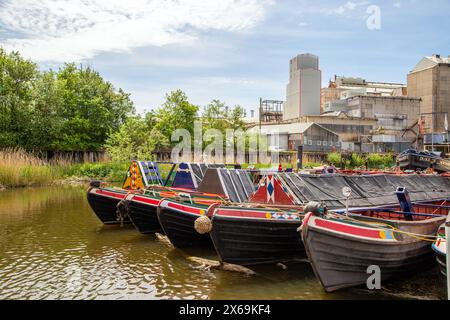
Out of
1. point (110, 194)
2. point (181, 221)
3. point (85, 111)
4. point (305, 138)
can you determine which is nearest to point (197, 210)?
point (181, 221)

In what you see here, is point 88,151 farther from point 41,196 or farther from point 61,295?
point 61,295

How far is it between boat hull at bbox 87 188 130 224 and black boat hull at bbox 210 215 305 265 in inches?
273

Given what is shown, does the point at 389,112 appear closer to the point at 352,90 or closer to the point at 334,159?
the point at 352,90

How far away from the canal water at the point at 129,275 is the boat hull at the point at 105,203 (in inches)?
41.0

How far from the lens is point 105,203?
1628 cm

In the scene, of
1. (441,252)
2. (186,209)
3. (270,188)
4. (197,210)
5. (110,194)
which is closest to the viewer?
(441,252)

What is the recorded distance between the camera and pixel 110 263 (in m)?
11.4

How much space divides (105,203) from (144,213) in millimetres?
3054

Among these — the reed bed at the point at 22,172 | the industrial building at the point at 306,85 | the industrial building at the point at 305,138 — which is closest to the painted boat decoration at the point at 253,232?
the reed bed at the point at 22,172

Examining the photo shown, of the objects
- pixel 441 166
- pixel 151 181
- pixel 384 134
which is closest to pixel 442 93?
pixel 384 134

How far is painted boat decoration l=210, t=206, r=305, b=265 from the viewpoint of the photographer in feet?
32.4

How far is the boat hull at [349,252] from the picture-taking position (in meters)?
8.23

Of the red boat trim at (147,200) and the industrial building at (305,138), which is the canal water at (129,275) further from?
the industrial building at (305,138)
